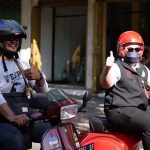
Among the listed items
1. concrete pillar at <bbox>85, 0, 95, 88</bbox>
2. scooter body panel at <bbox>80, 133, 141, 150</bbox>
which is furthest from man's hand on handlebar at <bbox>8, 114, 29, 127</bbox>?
concrete pillar at <bbox>85, 0, 95, 88</bbox>

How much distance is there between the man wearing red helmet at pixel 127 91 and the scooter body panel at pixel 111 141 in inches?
3.5

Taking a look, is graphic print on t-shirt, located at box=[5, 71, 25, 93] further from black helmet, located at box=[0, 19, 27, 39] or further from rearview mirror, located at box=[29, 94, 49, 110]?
rearview mirror, located at box=[29, 94, 49, 110]

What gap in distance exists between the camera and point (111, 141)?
3.50 meters

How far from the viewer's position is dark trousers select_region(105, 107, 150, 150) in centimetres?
349

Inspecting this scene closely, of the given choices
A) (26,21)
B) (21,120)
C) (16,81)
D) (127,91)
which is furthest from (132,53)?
(26,21)

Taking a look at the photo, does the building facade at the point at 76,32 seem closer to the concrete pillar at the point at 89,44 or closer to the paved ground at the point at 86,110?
the concrete pillar at the point at 89,44

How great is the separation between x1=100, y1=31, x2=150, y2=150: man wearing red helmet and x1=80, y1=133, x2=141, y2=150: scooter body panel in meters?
0.09

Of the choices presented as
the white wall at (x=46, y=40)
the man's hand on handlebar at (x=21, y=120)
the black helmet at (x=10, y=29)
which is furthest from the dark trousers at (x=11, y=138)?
the white wall at (x=46, y=40)

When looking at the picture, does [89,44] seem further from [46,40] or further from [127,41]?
[127,41]

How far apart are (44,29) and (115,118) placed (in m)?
10.5

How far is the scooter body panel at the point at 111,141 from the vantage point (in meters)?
3.46

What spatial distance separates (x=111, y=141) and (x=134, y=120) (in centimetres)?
28

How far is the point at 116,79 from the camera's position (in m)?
3.58

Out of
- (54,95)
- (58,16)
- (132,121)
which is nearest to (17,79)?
(54,95)
